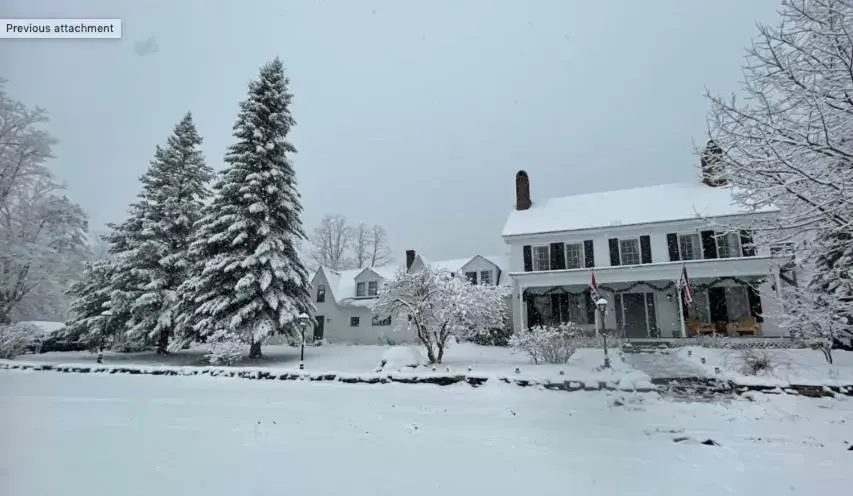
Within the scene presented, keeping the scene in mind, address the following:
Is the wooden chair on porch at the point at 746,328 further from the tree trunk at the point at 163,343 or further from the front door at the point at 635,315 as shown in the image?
the tree trunk at the point at 163,343

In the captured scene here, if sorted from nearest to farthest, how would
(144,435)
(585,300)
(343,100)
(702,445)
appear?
(702,445) < (144,435) < (343,100) < (585,300)

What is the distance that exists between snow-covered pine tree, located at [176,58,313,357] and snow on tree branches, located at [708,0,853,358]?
1313 centimetres

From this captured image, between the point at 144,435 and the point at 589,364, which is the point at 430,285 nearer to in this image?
the point at 589,364

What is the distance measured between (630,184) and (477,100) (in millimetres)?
15913

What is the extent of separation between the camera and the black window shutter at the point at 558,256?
761 inches

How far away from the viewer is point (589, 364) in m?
10.7

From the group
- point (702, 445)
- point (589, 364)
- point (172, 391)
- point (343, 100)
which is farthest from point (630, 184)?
point (172, 391)

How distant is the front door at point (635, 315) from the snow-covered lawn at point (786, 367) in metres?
5.90

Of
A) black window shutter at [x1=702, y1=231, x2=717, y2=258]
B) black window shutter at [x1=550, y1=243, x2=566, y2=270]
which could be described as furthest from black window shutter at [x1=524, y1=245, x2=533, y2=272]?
black window shutter at [x1=702, y1=231, x2=717, y2=258]

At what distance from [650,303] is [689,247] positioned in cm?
294

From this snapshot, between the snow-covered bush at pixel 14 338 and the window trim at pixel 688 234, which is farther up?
the window trim at pixel 688 234

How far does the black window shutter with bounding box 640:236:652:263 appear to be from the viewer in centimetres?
1809

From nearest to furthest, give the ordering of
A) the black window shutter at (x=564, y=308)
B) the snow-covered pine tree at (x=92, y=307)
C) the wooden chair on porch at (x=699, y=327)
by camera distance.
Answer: the wooden chair on porch at (x=699, y=327), the snow-covered pine tree at (x=92, y=307), the black window shutter at (x=564, y=308)

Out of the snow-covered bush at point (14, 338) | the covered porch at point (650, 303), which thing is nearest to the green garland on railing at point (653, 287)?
the covered porch at point (650, 303)
